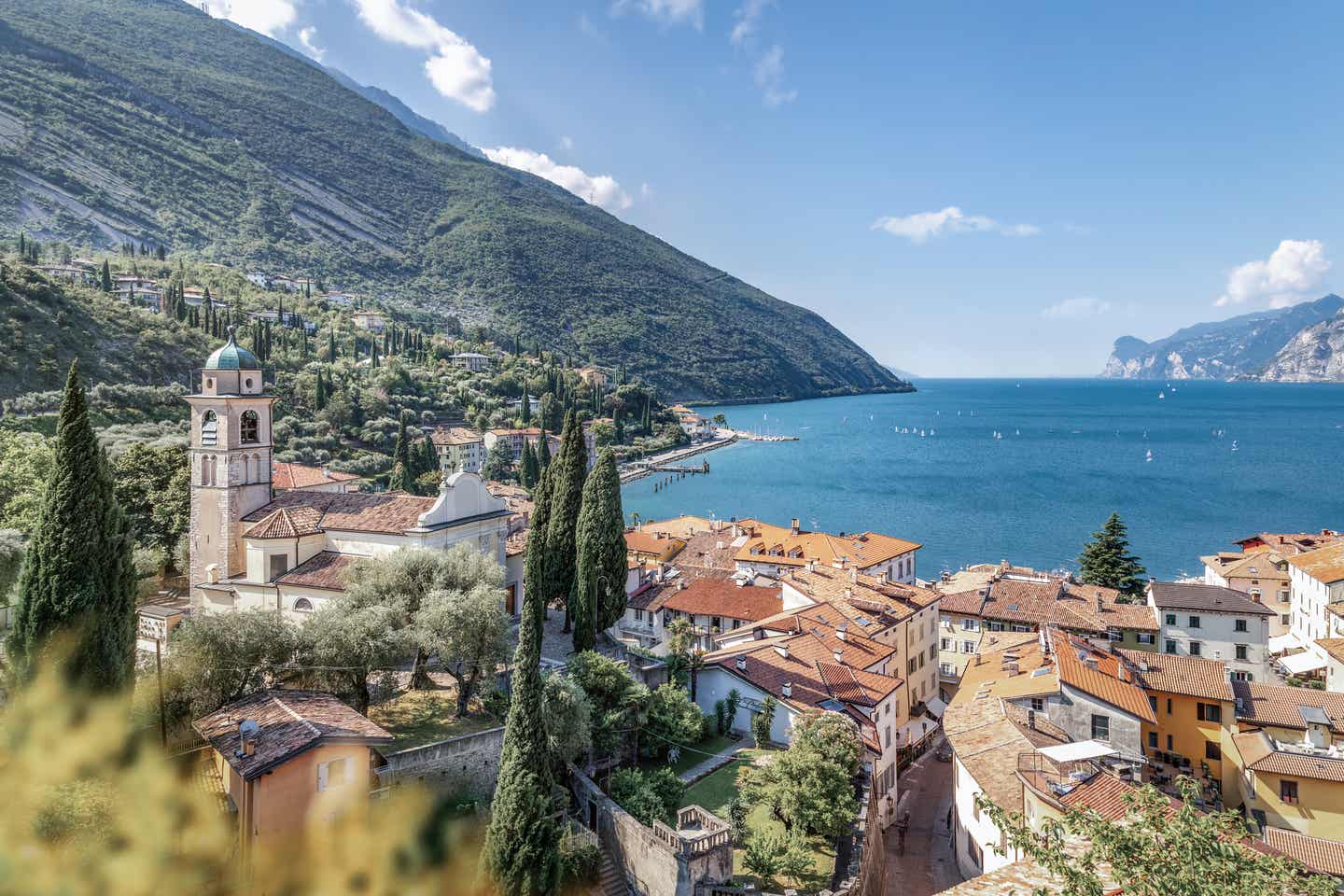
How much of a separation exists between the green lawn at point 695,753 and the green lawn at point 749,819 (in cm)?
85

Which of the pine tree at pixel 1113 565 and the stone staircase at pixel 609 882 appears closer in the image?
the stone staircase at pixel 609 882

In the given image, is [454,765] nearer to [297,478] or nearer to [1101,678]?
[1101,678]

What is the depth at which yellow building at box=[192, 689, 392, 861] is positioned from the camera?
1516cm

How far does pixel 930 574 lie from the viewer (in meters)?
71.8

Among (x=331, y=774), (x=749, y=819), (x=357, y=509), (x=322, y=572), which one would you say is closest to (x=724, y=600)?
(x=749, y=819)

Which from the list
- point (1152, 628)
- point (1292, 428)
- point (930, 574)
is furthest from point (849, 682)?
point (1292, 428)

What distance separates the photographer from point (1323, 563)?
146ft

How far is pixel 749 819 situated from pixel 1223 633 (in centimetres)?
3053

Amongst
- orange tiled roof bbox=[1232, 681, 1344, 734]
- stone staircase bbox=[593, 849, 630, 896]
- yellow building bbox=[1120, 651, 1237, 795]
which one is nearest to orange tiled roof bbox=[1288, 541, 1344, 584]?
orange tiled roof bbox=[1232, 681, 1344, 734]

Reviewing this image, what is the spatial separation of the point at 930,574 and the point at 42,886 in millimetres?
69139

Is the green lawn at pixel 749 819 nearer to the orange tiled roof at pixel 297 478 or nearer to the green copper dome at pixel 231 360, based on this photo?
the green copper dome at pixel 231 360

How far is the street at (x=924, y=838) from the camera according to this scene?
24.1 m

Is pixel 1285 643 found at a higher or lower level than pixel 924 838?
higher

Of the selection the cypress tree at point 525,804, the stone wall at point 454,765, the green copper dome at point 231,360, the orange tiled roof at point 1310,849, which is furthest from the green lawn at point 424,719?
the orange tiled roof at point 1310,849
